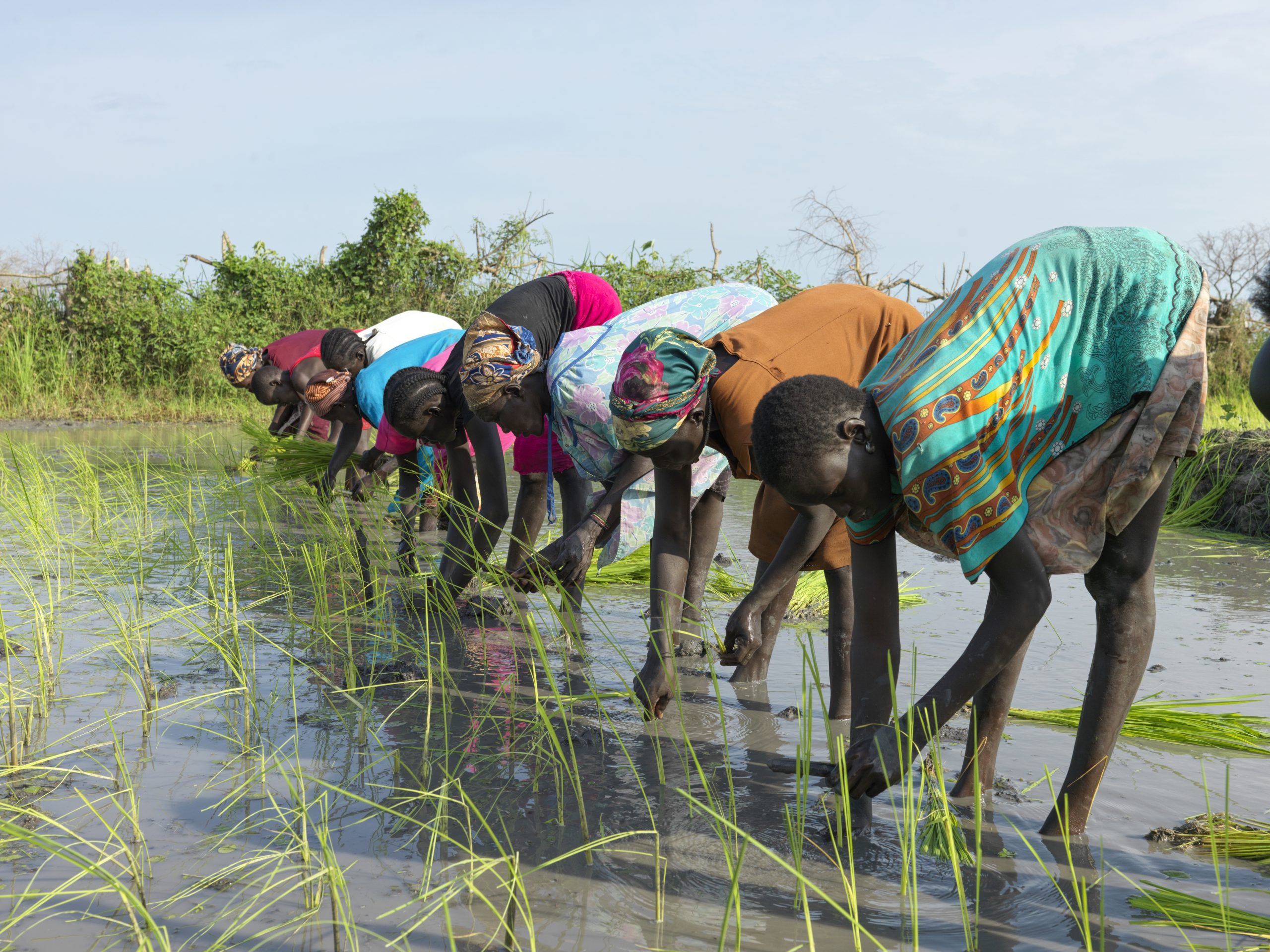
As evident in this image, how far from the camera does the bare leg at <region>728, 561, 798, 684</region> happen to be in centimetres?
350

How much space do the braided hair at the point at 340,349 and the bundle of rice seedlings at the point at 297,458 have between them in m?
0.74

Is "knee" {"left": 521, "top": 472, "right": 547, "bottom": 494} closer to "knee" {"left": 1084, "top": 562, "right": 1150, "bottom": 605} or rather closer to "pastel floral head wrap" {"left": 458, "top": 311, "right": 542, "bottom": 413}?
"pastel floral head wrap" {"left": 458, "top": 311, "right": 542, "bottom": 413}

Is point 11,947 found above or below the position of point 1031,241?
below

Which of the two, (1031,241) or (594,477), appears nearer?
(1031,241)

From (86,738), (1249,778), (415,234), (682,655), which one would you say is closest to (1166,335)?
(1249,778)

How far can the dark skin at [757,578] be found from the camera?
267cm

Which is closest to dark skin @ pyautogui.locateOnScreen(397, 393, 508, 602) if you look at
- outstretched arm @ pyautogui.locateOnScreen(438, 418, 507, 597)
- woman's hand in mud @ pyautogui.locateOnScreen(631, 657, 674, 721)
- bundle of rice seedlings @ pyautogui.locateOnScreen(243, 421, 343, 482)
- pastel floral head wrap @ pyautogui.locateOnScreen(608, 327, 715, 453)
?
outstretched arm @ pyautogui.locateOnScreen(438, 418, 507, 597)

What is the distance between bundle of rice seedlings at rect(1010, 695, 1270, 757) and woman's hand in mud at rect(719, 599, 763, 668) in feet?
3.39

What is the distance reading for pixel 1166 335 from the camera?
204cm

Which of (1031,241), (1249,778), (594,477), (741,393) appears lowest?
(1249,778)

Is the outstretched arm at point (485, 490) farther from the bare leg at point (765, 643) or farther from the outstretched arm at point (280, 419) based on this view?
the outstretched arm at point (280, 419)

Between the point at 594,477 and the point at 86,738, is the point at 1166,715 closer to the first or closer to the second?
the point at 594,477

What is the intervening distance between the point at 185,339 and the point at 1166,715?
13698 mm

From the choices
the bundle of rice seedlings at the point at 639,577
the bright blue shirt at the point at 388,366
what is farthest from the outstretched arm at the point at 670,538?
the bright blue shirt at the point at 388,366
